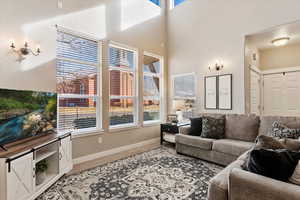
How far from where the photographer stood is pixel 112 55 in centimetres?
403

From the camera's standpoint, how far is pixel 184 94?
5.03 metres

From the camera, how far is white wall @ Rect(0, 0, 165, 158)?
2488 millimetres

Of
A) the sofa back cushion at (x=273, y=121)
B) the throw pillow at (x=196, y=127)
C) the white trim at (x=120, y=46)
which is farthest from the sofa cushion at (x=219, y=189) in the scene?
the white trim at (x=120, y=46)

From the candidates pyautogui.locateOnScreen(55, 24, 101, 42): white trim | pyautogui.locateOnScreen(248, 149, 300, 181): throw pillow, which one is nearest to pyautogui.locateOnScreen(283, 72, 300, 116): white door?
pyautogui.locateOnScreen(248, 149, 300, 181): throw pillow

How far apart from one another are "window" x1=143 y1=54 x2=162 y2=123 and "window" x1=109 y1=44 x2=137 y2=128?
0.47 metres

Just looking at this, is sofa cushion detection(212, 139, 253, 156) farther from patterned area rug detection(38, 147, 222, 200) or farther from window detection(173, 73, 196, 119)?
window detection(173, 73, 196, 119)

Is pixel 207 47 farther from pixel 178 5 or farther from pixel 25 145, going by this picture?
pixel 25 145

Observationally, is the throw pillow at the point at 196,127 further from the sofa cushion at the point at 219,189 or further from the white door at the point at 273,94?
the white door at the point at 273,94

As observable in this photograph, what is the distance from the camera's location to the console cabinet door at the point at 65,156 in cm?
254

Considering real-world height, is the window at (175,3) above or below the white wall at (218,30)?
above

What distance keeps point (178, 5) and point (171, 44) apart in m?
1.25

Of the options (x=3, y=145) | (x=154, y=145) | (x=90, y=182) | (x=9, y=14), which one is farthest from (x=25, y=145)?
(x=154, y=145)

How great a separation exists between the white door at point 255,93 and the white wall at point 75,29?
9.40ft

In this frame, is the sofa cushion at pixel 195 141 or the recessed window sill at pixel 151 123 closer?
the sofa cushion at pixel 195 141
